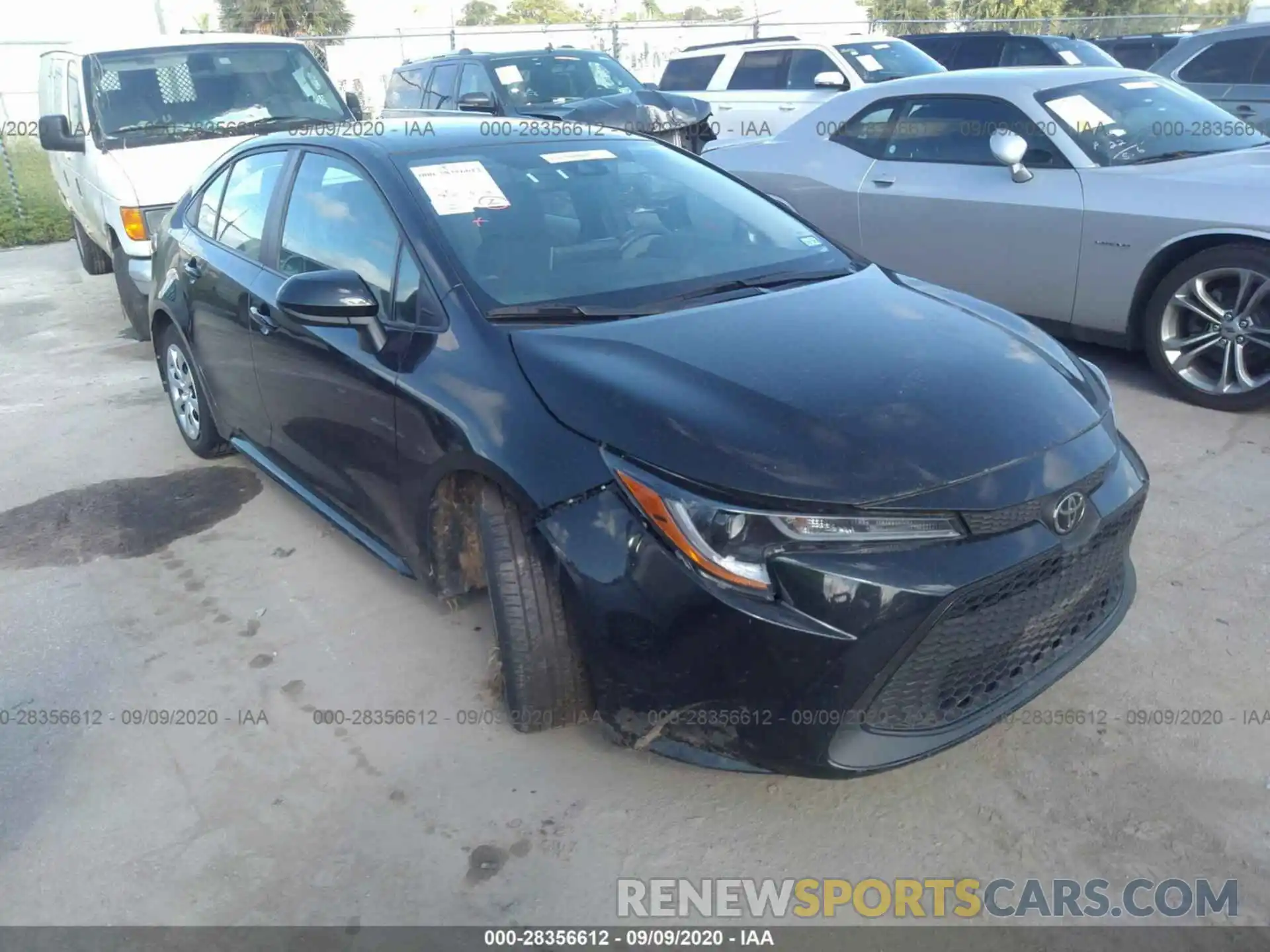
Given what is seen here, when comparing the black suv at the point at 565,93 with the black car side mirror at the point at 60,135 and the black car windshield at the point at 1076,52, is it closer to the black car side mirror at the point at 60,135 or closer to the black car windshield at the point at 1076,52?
the black car side mirror at the point at 60,135

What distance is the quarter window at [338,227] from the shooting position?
3398mm

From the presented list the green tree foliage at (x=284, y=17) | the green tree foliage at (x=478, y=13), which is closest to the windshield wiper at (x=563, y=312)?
the green tree foliage at (x=284, y=17)

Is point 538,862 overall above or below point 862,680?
below

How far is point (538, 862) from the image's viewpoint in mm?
2703

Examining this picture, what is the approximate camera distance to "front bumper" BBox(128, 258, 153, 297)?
670 cm

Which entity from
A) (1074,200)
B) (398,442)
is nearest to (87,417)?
(398,442)

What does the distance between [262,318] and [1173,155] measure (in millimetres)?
4674

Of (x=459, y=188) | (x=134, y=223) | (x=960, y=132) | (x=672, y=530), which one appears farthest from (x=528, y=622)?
(x=134, y=223)

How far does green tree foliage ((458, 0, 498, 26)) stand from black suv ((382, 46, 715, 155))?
165 ft

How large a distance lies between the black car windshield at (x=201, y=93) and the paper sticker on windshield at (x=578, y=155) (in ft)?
15.4

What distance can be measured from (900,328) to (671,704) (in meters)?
1.33

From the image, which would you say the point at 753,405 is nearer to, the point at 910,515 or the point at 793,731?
the point at 910,515

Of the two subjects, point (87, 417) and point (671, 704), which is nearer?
point (671, 704)

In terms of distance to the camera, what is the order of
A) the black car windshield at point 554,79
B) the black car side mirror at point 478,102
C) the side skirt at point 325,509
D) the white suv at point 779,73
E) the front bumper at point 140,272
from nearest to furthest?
1. the side skirt at point 325,509
2. the front bumper at point 140,272
3. the black car side mirror at point 478,102
4. the black car windshield at point 554,79
5. the white suv at point 779,73
